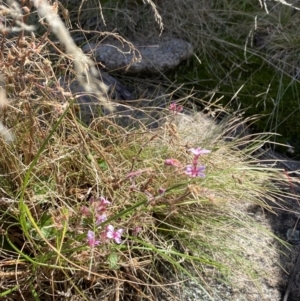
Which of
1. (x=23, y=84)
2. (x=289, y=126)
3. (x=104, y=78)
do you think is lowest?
(x=289, y=126)

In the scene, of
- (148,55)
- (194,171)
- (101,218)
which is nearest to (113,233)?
(101,218)

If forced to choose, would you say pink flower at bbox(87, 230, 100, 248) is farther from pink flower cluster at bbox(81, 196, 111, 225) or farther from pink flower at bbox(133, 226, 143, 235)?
pink flower at bbox(133, 226, 143, 235)

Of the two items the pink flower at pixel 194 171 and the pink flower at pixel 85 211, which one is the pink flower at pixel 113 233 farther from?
the pink flower at pixel 194 171

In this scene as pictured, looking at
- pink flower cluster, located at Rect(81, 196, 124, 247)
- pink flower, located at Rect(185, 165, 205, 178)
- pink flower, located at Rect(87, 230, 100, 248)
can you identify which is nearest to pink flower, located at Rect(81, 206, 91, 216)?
pink flower cluster, located at Rect(81, 196, 124, 247)

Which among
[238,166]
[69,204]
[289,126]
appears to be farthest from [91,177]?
[289,126]

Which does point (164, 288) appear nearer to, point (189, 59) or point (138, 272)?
point (138, 272)

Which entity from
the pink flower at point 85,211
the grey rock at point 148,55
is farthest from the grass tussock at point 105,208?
the grey rock at point 148,55

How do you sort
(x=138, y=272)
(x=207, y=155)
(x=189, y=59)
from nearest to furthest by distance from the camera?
(x=138, y=272) < (x=207, y=155) < (x=189, y=59)
